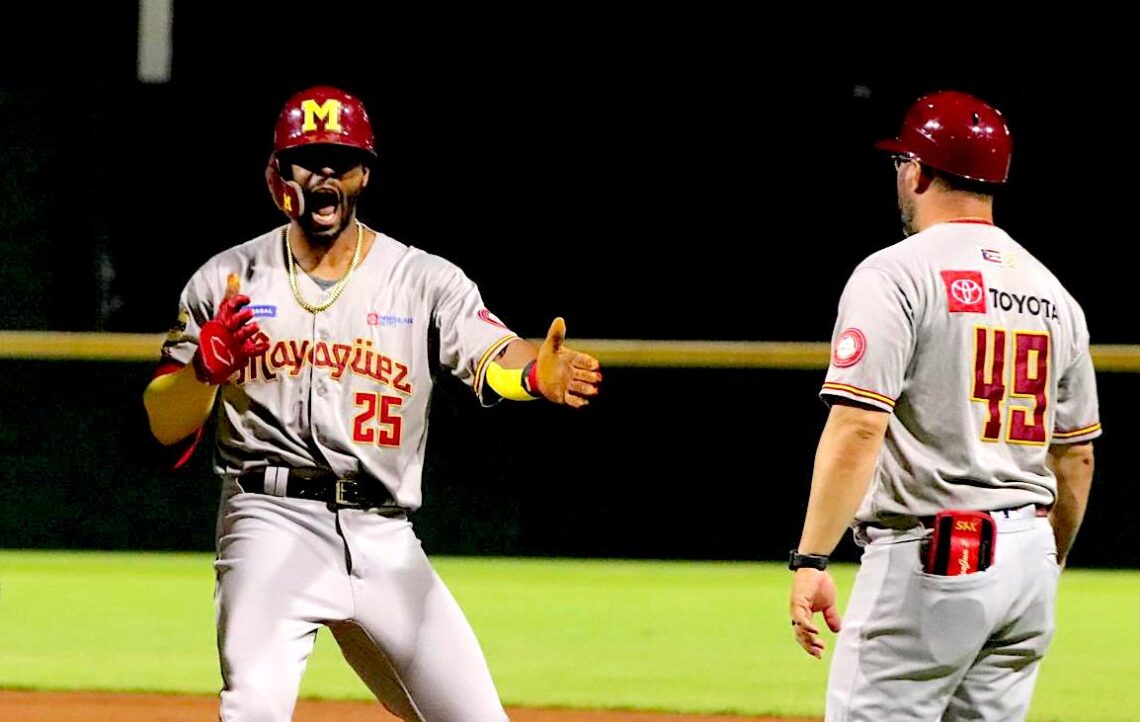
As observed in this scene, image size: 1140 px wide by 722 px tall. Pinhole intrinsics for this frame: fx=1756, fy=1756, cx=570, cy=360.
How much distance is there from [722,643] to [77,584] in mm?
3158

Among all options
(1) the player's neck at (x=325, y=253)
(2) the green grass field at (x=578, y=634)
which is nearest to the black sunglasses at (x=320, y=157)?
(1) the player's neck at (x=325, y=253)

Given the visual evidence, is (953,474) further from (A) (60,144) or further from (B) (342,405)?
(A) (60,144)

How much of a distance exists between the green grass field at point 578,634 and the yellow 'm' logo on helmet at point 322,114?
8.35ft

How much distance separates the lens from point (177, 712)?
17.8 feet

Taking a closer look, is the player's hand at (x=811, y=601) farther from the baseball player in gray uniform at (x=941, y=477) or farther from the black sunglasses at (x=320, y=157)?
the black sunglasses at (x=320, y=157)

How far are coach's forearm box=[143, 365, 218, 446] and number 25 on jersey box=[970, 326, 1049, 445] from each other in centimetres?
151

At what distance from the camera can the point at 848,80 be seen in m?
10.4

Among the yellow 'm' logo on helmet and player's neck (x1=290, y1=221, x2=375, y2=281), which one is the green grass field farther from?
the yellow 'm' logo on helmet

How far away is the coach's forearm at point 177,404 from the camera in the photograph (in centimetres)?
353

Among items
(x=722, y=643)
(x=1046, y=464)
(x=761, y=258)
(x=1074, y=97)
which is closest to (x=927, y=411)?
(x=1046, y=464)

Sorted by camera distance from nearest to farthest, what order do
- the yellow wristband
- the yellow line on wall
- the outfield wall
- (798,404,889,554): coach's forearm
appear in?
(798,404,889,554): coach's forearm, the yellow wristband, the yellow line on wall, the outfield wall

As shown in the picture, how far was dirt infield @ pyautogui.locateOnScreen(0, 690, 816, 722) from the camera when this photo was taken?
5.34 m

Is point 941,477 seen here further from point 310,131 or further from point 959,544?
point 310,131

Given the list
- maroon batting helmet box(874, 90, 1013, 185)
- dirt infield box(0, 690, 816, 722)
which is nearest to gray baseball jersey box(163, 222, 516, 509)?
maroon batting helmet box(874, 90, 1013, 185)
